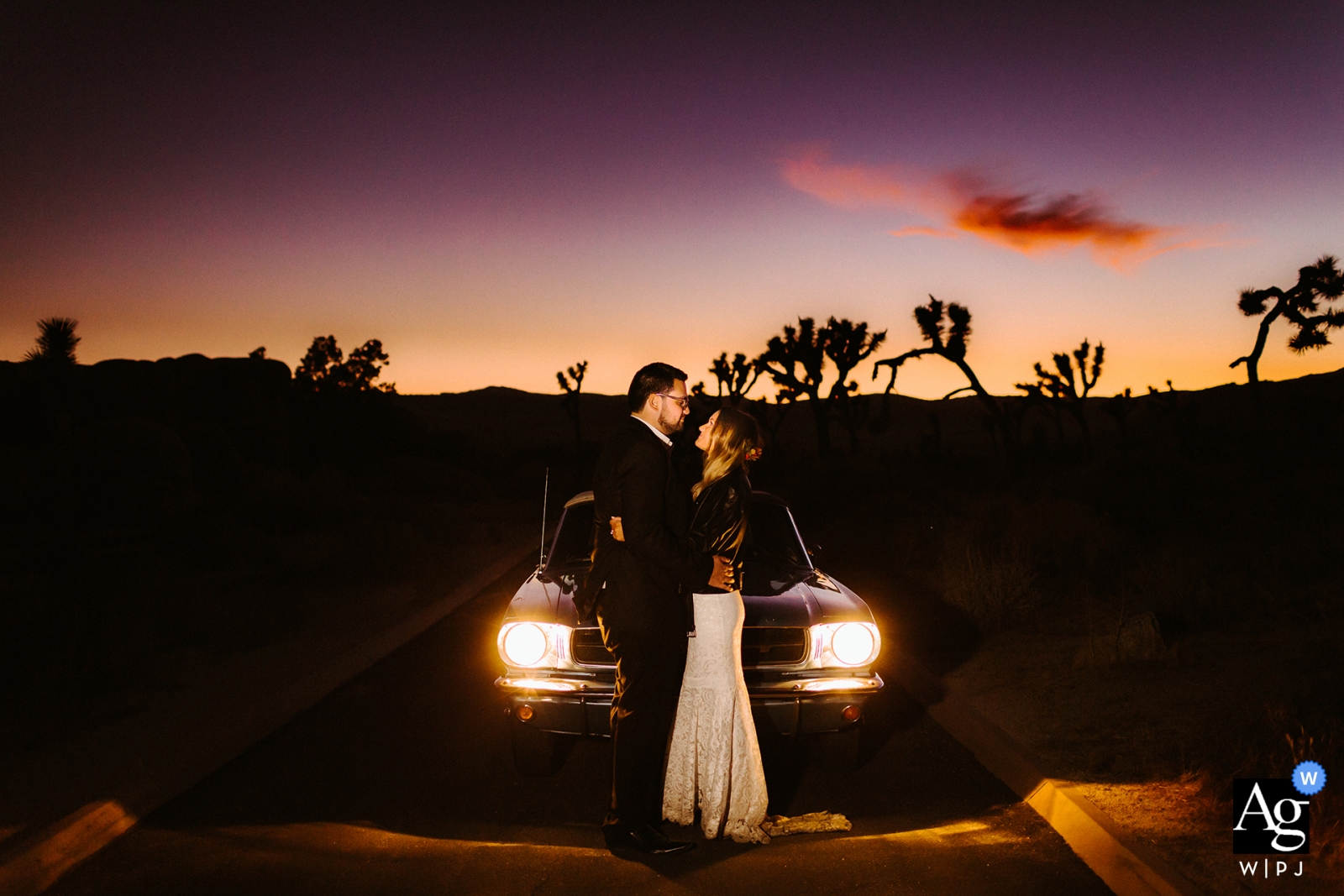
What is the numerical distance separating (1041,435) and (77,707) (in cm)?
5407

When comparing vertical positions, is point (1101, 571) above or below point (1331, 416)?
below

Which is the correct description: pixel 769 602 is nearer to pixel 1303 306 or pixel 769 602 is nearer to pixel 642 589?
pixel 642 589

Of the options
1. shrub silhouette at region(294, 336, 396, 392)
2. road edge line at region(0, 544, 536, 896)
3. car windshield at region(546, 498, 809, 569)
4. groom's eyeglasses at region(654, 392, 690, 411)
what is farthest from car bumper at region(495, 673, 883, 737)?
shrub silhouette at region(294, 336, 396, 392)

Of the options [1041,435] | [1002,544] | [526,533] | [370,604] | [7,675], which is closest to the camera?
[7,675]

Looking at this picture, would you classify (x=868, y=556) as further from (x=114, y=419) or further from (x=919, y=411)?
(x=919, y=411)

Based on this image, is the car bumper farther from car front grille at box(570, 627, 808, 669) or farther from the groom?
the groom

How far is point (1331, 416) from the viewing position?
143 feet

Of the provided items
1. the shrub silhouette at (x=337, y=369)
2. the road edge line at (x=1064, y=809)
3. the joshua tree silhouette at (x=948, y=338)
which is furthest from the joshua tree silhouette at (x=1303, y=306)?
the shrub silhouette at (x=337, y=369)

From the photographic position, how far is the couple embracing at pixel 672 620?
13.4 feet

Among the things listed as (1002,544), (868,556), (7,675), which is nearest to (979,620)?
(1002,544)

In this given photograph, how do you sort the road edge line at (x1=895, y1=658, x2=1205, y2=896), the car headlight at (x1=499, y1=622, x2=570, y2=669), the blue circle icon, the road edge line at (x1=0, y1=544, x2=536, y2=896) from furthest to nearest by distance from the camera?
the car headlight at (x1=499, y1=622, x2=570, y2=669)
the blue circle icon
the road edge line at (x1=0, y1=544, x2=536, y2=896)
the road edge line at (x1=895, y1=658, x2=1205, y2=896)

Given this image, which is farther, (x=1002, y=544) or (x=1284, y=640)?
(x=1002, y=544)

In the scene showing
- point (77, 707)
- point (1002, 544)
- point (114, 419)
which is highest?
point (114, 419)

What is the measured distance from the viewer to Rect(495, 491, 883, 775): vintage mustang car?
16.5ft
